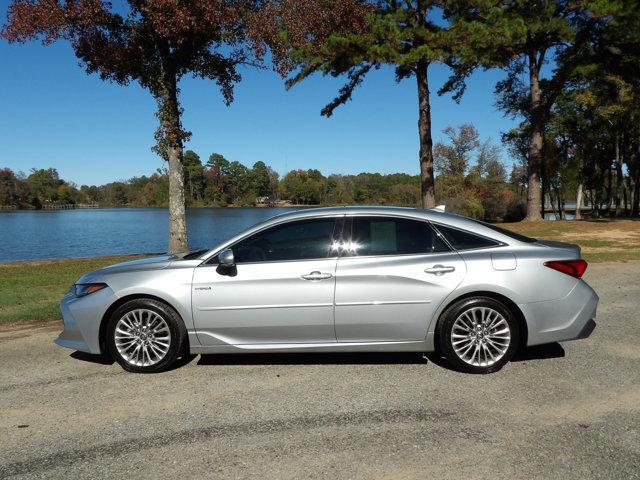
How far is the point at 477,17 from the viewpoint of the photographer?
20.6m

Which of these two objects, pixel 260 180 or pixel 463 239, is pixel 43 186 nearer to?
pixel 260 180

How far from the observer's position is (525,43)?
1036 inches

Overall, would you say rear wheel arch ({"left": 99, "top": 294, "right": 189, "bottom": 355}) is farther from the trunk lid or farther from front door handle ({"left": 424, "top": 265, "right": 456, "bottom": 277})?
the trunk lid

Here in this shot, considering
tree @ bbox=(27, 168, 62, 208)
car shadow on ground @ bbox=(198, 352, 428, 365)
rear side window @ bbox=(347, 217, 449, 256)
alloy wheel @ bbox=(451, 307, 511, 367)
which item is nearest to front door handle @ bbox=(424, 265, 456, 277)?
rear side window @ bbox=(347, 217, 449, 256)

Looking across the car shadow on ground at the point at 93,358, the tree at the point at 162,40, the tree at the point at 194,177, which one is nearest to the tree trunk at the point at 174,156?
the tree at the point at 162,40

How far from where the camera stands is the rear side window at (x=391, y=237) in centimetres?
486

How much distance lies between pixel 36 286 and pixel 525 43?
25651 mm

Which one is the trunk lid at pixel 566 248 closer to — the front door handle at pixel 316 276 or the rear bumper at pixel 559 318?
the rear bumper at pixel 559 318

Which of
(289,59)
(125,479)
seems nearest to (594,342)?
(125,479)

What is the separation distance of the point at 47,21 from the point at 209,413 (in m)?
10.5

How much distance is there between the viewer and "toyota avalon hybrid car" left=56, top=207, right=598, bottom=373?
4672 millimetres

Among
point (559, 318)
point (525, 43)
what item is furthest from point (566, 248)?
point (525, 43)

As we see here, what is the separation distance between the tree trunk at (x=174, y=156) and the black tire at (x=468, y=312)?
30.4 ft

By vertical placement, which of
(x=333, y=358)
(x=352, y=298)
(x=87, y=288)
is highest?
(x=87, y=288)
